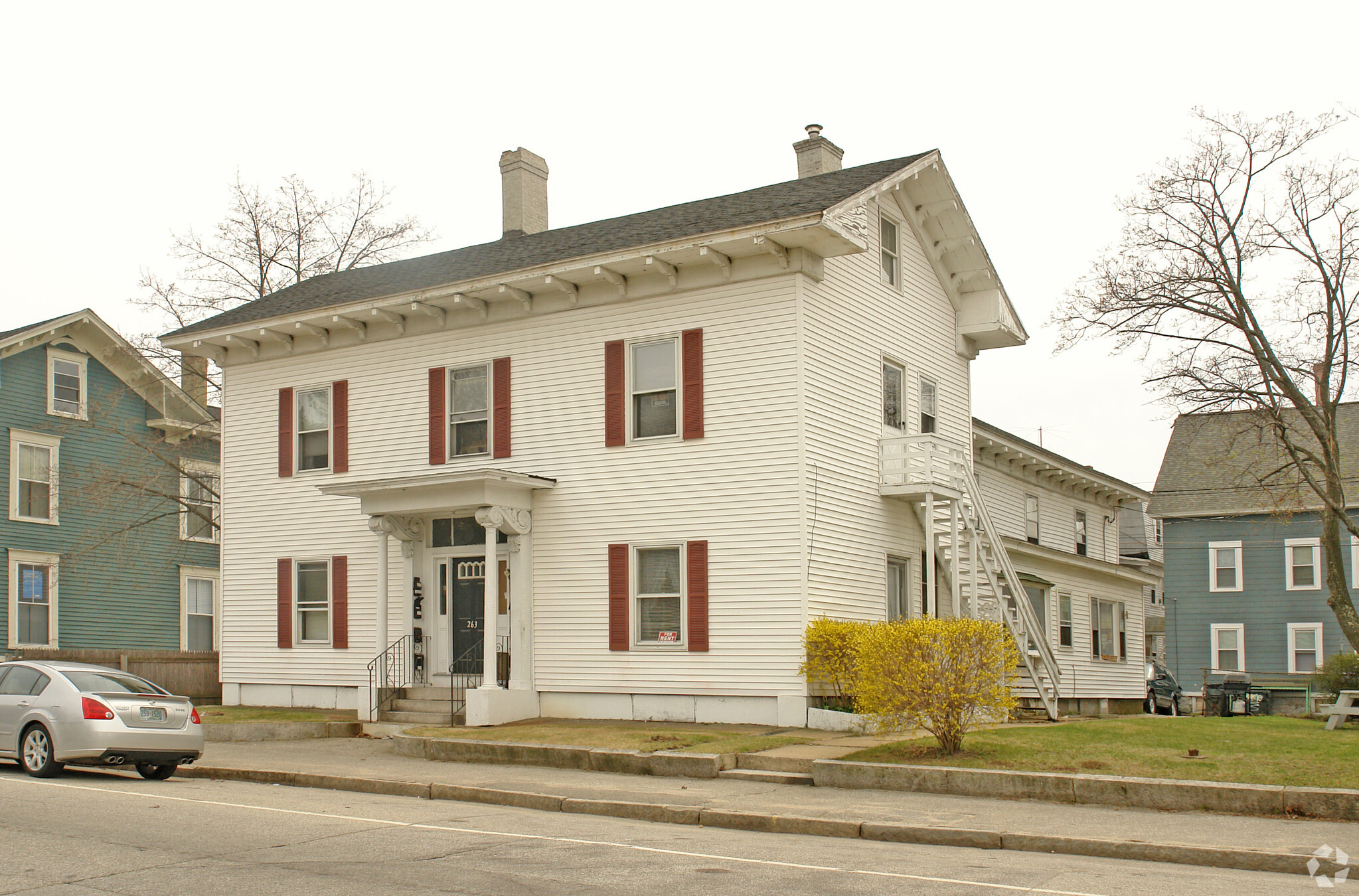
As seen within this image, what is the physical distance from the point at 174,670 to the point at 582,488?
1199 cm

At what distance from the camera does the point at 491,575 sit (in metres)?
20.0

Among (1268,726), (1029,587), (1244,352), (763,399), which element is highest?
(1244,352)

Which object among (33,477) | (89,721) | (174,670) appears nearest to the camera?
(89,721)

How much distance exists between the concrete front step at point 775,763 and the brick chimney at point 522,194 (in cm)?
1515

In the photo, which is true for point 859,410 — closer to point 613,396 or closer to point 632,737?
point 613,396

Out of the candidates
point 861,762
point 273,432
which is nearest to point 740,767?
point 861,762

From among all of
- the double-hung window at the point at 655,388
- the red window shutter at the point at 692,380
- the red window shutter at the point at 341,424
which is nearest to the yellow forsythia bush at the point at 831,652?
the red window shutter at the point at 692,380

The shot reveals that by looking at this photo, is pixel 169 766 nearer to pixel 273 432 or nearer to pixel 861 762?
pixel 861 762

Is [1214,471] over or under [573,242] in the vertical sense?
under

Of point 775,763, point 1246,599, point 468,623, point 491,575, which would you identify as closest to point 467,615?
point 468,623

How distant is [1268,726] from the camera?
1931cm

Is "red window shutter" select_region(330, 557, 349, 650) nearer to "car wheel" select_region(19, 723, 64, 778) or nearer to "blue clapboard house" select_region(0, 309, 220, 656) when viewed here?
"car wheel" select_region(19, 723, 64, 778)

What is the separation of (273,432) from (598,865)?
17.5 metres

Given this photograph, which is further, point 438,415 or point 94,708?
point 438,415
